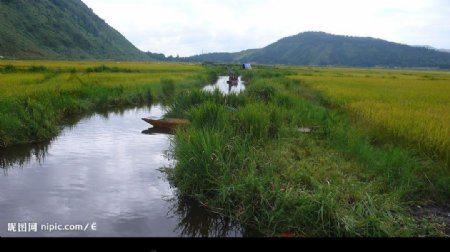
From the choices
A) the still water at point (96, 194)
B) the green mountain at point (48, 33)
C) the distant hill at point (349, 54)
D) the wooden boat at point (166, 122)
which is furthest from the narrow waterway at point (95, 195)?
the distant hill at point (349, 54)

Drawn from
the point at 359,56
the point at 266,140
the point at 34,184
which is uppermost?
the point at 359,56

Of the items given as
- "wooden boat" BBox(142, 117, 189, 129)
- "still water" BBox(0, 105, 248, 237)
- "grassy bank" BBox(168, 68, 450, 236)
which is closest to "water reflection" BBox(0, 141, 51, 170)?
"still water" BBox(0, 105, 248, 237)

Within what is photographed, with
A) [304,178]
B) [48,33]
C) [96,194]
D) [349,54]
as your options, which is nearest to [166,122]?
[96,194]

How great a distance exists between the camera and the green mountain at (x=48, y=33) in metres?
67.0

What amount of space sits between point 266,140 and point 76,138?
5.65 metres

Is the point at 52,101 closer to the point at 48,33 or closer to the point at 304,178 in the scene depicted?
the point at 304,178

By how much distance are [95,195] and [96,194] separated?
0.16ft

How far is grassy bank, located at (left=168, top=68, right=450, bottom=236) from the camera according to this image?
5012 mm

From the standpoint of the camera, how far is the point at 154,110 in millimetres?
18219

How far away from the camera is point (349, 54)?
521 feet
